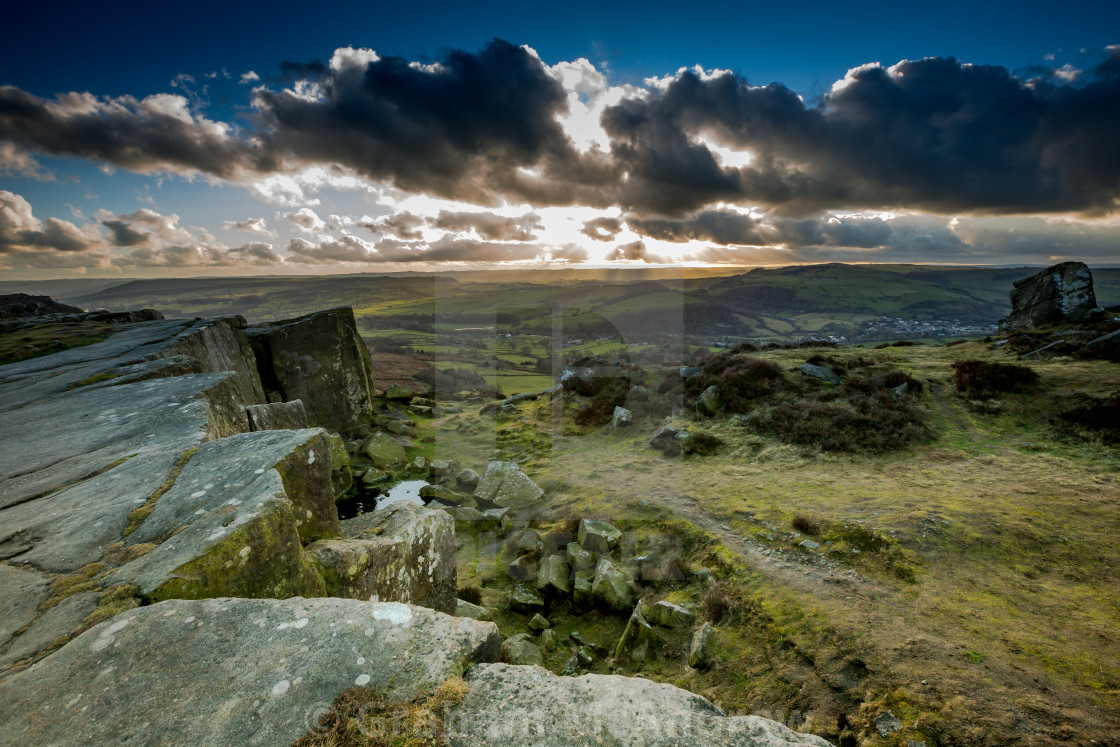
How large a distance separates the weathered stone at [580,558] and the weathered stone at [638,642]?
226cm

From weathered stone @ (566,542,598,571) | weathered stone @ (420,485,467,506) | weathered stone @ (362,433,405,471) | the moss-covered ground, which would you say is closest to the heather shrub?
the moss-covered ground

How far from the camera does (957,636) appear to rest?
5.72 meters

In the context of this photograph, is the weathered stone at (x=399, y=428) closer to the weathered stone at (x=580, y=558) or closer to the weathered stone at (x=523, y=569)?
the weathered stone at (x=523, y=569)

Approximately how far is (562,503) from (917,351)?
2338cm

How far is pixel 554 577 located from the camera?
9.50 metres

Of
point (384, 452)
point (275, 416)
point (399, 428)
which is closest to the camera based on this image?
point (275, 416)

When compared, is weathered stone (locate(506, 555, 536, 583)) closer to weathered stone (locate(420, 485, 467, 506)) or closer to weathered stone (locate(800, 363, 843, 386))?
weathered stone (locate(420, 485, 467, 506))

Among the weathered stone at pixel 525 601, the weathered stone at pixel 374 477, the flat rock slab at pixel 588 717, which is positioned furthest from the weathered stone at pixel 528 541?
the weathered stone at pixel 374 477

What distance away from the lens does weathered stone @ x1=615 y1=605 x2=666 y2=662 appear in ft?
23.7

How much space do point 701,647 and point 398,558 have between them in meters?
5.14

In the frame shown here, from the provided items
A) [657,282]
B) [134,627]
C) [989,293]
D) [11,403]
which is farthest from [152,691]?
[989,293]

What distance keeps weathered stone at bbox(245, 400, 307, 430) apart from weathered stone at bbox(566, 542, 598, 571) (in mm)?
7106

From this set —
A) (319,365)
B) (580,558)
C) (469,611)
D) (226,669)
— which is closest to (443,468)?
(319,365)

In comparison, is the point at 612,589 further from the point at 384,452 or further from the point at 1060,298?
the point at 1060,298
